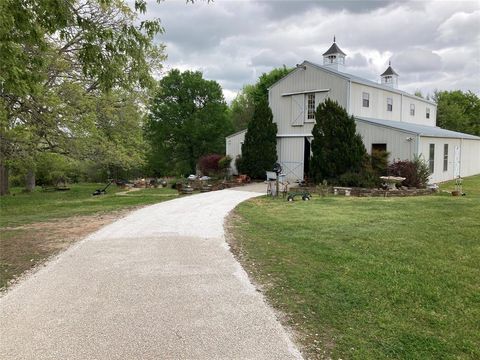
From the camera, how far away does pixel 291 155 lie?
2359cm

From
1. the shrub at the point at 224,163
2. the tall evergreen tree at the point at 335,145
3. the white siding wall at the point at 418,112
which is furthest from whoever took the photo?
the white siding wall at the point at 418,112

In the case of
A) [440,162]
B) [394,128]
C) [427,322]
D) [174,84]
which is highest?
[174,84]

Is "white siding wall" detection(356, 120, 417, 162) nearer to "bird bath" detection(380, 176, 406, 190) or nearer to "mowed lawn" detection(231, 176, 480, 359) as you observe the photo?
"bird bath" detection(380, 176, 406, 190)

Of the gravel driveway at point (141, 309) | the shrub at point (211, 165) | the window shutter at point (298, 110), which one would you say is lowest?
the gravel driveway at point (141, 309)

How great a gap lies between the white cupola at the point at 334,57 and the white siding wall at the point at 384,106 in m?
3.78

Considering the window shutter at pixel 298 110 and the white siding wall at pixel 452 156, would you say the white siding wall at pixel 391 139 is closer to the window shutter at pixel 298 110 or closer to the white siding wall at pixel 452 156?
the white siding wall at pixel 452 156

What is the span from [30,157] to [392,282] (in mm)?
15047

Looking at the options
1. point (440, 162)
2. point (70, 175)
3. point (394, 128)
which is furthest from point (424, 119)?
point (70, 175)

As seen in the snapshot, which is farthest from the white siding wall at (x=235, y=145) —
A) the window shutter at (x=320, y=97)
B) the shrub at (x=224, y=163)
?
the window shutter at (x=320, y=97)

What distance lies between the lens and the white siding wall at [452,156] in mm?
21109

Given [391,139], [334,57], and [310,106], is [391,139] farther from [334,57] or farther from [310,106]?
[334,57]

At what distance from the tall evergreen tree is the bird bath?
5.17ft

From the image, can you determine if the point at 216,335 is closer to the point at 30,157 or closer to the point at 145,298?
the point at 145,298

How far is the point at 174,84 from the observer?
117 feet
